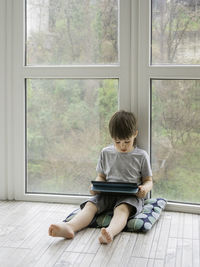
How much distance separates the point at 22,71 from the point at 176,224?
1.23 m

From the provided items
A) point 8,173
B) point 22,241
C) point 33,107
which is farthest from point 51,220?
point 33,107

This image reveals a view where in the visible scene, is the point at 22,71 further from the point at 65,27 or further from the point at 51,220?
the point at 51,220

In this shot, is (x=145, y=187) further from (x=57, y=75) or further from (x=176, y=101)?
(x=57, y=75)

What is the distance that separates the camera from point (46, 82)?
8.58 feet

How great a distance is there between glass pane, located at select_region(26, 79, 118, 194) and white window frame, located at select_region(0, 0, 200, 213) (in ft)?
0.16

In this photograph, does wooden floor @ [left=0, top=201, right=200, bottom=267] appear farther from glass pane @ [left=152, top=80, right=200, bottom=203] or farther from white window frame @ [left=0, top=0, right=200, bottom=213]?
white window frame @ [left=0, top=0, right=200, bottom=213]

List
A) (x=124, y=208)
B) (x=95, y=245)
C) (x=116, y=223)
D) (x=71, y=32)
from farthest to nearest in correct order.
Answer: (x=71, y=32)
(x=124, y=208)
(x=116, y=223)
(x=95, y=245)

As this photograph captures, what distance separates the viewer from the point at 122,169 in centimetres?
242

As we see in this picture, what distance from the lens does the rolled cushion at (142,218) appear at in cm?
217

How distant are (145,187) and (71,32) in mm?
976

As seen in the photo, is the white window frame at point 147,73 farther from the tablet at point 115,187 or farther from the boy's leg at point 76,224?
the boy's leg at point 76,224

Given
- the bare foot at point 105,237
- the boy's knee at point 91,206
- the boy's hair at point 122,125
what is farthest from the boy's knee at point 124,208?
the boy's hair at point 122,125

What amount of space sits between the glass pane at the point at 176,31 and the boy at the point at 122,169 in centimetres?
39

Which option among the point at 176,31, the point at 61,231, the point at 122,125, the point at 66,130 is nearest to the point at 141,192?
the point at 122,125
